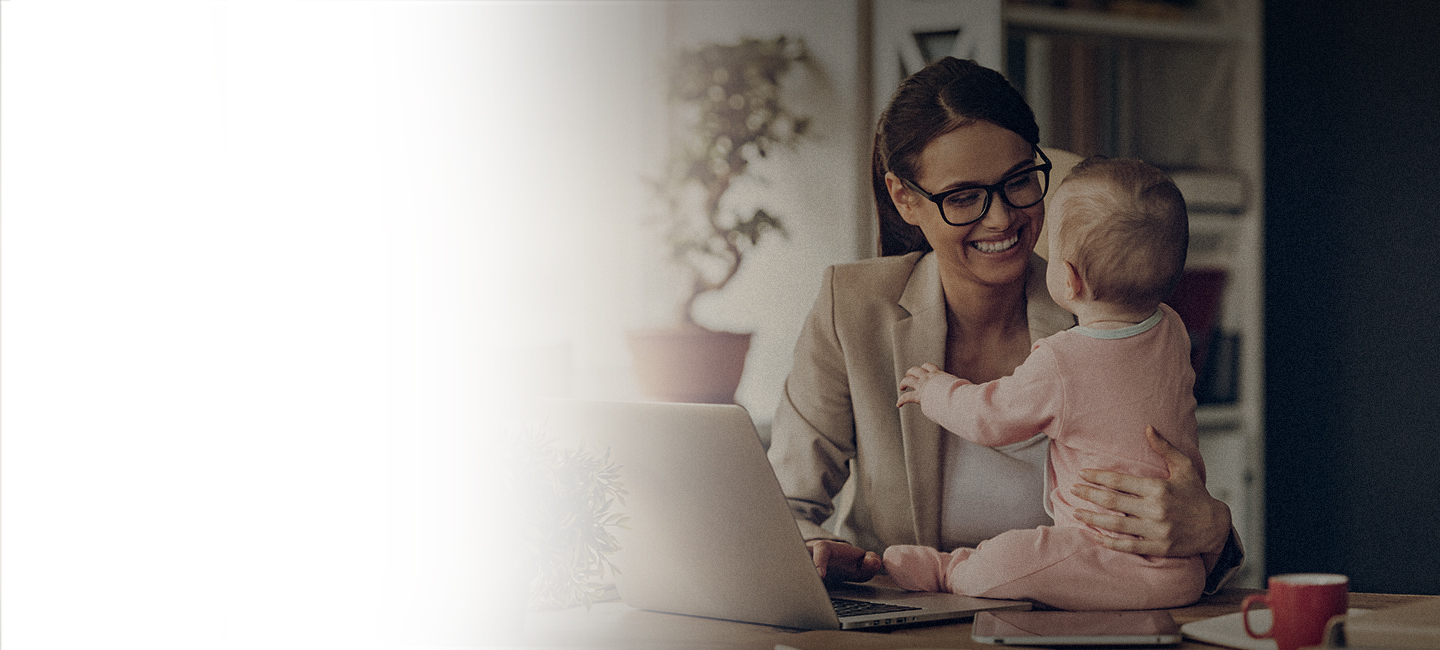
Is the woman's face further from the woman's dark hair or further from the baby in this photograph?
the baby

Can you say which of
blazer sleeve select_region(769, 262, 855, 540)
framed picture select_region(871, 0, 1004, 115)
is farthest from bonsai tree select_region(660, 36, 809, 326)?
blazer sleeve select_region(769, 262, 855, 540)

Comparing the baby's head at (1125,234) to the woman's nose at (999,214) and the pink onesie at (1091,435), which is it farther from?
the woman's nose at (999,214)

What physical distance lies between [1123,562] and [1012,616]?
0.51 ft

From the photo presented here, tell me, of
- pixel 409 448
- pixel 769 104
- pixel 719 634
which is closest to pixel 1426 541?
pixel 769 104

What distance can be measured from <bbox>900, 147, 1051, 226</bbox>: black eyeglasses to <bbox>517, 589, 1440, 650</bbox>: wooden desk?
0.49 meters

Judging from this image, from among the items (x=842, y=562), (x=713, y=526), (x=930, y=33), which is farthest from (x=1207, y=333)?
(x=713, y=526)

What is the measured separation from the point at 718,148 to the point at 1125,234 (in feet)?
3.40

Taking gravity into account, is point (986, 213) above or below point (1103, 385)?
above

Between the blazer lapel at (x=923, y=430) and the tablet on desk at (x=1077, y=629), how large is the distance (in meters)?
0.37

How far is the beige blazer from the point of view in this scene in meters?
1.41

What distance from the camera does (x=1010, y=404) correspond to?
114 centimetres

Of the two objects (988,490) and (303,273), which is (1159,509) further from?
(303,273)

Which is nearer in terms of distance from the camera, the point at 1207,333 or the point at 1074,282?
the point at 1074,282

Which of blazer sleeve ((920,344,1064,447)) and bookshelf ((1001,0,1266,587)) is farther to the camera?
bookshelf ((1001,0,1266,587))
